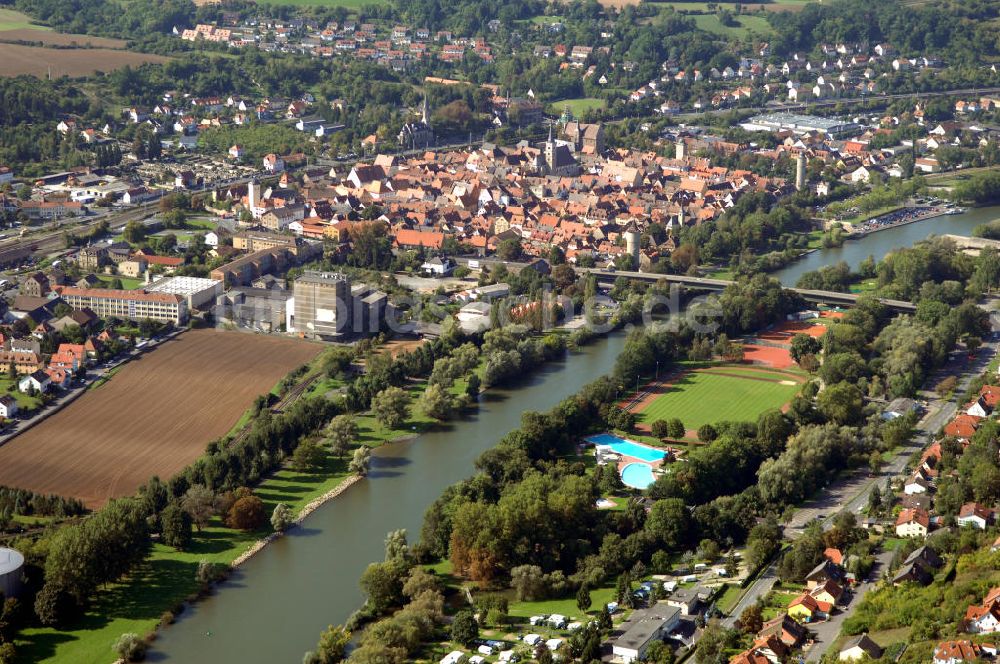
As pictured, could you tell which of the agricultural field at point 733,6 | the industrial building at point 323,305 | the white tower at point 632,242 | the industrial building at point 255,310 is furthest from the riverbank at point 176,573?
the agricultural field at point 733,6

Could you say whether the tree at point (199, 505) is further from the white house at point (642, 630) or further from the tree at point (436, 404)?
the white house at point (642, 630)

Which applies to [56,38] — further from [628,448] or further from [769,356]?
[628,448]

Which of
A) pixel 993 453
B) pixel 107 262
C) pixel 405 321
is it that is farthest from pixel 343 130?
pixel 993 453

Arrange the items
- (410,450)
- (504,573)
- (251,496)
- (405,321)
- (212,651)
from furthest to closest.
Answer: (405,321) → (410,450) → (251,496) → (504,573) → (212,651)

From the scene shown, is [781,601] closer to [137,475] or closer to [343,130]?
[137,475]

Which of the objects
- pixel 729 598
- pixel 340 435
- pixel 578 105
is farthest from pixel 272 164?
pixel 729 598

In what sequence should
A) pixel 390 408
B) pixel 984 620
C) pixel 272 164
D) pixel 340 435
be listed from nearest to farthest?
pixel 984 620 → pixel 340 435 → pixel 390 408 → pixel 272 164
